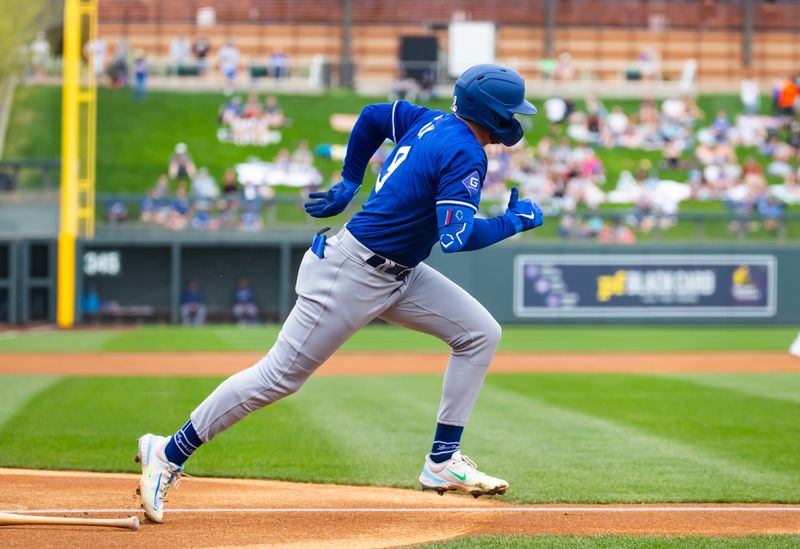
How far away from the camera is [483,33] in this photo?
37031 millimetres

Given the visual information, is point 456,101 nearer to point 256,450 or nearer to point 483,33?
point 256,450

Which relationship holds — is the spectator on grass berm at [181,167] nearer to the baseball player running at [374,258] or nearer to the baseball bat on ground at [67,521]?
the baseball player running at [374,258]

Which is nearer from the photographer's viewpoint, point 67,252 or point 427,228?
point 427,228

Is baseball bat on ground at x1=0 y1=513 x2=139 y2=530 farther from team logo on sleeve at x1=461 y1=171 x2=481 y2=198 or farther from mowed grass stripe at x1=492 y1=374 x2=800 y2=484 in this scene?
mowed grass stripe at x1=492 y1=374 x2=800 y2=484

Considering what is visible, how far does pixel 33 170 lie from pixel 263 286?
554cm

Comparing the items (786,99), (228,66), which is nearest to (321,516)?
(228,66)

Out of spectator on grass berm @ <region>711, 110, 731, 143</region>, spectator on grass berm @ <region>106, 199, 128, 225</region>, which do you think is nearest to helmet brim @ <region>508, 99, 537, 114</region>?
spectator on grass berm @ <region>106, 199, 128, 225</region>

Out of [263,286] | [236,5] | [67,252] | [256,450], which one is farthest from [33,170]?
[256,450]

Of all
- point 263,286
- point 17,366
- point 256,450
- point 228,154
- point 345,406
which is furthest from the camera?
point 228,154

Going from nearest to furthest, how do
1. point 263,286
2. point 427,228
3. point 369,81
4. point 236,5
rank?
point 427,228, point 263,286, point 369,81, point 236,5

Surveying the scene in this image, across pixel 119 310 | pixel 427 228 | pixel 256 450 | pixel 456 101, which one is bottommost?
pixel 119 310

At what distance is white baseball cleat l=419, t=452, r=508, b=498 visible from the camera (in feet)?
18.4

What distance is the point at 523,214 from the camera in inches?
210

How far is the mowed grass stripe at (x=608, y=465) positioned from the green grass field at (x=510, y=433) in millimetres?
14
